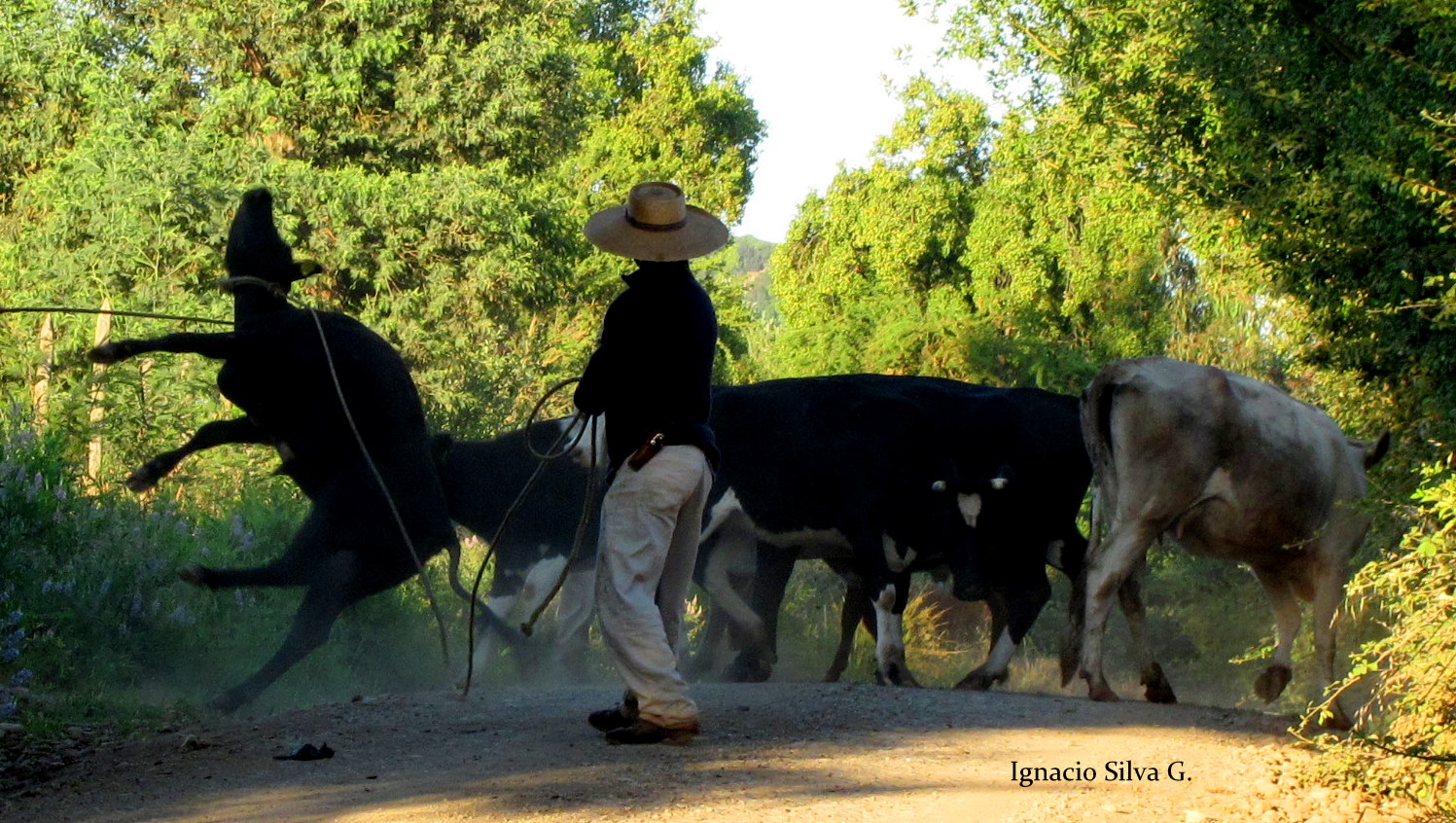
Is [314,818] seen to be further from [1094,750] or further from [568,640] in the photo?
[568,640]

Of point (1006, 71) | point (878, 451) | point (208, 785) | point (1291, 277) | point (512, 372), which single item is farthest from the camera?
point (512, 372)

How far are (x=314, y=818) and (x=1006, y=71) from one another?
1670cm

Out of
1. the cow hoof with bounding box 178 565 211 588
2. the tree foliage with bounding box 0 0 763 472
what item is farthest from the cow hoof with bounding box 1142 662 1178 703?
the tree foliage with bounding box 0 0 763 472

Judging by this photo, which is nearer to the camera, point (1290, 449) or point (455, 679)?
point (1290, 449)

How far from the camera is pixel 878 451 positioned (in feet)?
40.2

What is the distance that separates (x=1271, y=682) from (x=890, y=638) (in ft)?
8.29

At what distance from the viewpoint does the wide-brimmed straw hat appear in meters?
7.50

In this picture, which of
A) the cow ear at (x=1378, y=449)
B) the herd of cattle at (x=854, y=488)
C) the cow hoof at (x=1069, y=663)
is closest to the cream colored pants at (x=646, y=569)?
the herd of cattle at (x=854, y=488)

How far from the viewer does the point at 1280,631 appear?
427 inches

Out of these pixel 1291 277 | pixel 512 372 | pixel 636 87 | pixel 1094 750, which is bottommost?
pixel 1094 750

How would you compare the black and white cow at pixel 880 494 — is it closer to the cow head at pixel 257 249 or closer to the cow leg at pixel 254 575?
the cow leg at pixel 254 575

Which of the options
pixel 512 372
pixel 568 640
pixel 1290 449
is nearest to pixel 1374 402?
pixel 1290 449

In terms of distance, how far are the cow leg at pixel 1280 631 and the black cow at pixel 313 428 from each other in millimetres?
5190

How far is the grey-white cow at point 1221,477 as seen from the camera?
33.2ft
